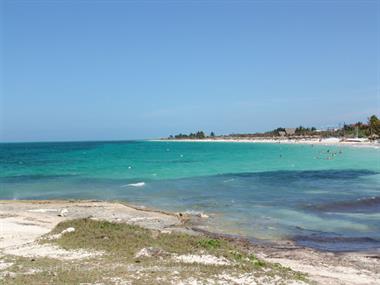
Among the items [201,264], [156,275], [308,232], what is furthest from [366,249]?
[156,275]

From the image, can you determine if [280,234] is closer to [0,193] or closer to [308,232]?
[308,232]

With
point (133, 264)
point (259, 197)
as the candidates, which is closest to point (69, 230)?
point (133, 264)

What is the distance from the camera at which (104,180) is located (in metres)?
43.1

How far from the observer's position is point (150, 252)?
13.0 meters

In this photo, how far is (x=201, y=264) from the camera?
12.0 metres

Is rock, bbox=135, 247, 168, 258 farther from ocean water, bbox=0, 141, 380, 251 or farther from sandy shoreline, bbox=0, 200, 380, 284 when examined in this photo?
ocean water, bbox=0, 141, 380, 251

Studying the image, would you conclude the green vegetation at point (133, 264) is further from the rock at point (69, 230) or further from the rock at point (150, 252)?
the rock at point (69, 230)

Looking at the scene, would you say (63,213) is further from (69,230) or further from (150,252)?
(150,252)

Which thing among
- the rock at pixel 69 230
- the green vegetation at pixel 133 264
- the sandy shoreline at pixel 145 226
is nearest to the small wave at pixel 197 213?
the sandy shoreline at pixel 145 226

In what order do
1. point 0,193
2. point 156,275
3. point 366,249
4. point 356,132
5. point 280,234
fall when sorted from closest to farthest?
1. point 156,275
2. point 366,249
3. point 280,234
4. point 0,193
5. point 356,132

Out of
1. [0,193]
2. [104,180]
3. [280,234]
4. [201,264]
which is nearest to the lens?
[201,264]

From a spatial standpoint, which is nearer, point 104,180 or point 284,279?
point 284,279

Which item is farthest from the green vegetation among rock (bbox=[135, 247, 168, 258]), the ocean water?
the ocean water

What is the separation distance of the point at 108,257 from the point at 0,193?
2567 cm
